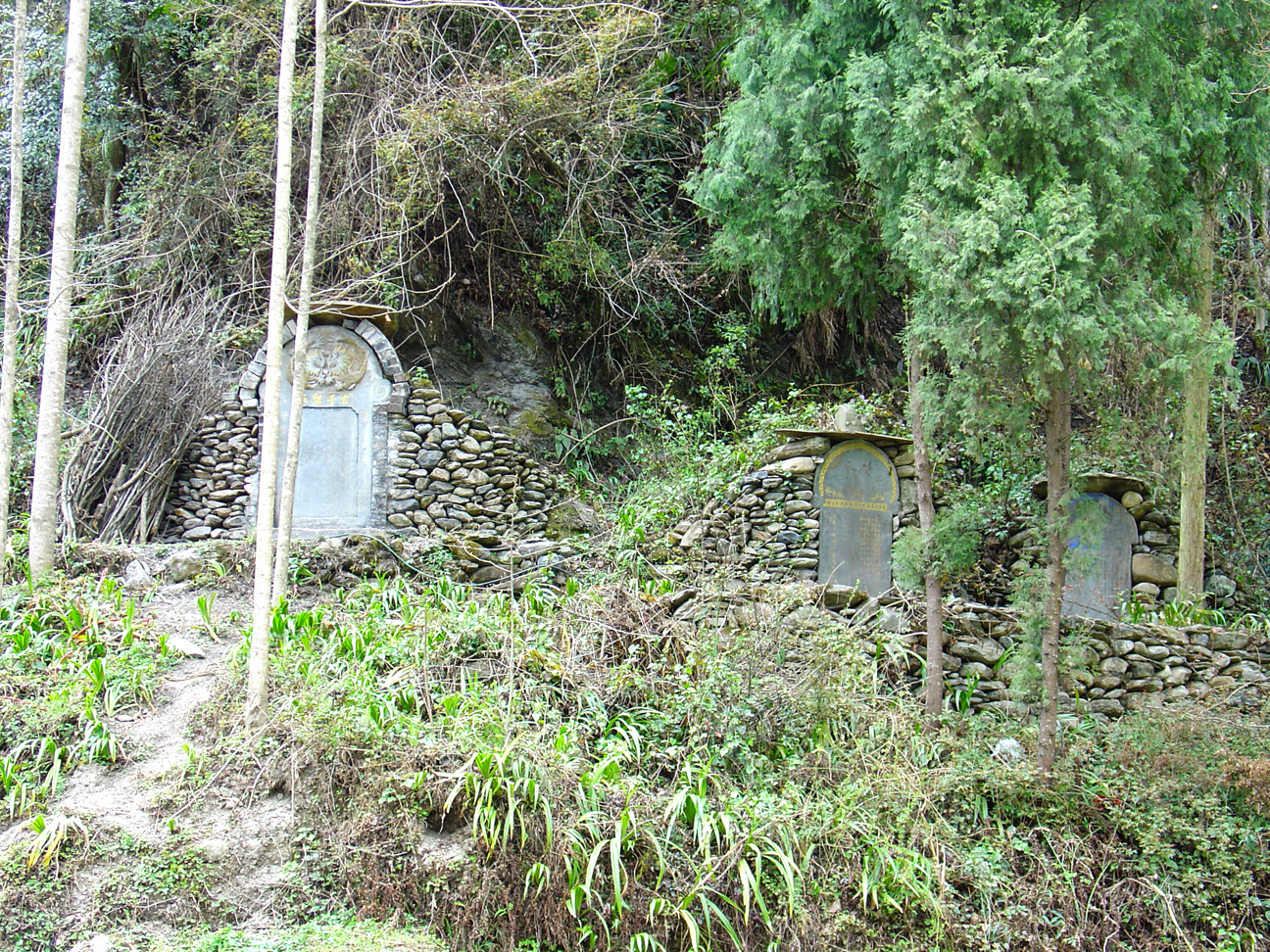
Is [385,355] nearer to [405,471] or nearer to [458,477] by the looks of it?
[405,471]

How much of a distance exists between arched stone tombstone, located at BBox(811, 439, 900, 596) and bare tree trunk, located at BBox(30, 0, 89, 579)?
237 inches

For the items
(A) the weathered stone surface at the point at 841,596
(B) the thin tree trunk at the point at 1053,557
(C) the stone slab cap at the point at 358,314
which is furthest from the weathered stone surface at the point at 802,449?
(C) the stone slab cap at the point at 358,314

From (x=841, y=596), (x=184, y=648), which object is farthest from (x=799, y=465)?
(x=184, y=648)

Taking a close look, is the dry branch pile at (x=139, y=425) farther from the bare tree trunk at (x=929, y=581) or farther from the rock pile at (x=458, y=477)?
the bare tree trunk at (x=929, y=581)

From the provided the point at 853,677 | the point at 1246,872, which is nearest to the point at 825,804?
the point at 853,677

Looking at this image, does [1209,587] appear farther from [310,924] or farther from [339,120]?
[339,120]

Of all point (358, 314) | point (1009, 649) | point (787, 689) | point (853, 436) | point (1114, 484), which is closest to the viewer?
point (787, 689)

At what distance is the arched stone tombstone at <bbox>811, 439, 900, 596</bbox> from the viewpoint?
8234 millimetres

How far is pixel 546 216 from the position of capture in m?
11.7

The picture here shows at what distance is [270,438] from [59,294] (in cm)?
280

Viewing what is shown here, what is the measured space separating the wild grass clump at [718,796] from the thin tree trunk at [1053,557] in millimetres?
269

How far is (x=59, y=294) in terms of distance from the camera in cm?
698

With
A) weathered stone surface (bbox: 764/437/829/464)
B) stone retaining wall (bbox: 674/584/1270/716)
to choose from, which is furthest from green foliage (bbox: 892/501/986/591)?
weathered stone surface (bbox: 764/437/829/464)

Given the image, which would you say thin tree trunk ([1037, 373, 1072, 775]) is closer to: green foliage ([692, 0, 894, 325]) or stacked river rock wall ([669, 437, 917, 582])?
green foliage ([692, 0, 894, 325])
